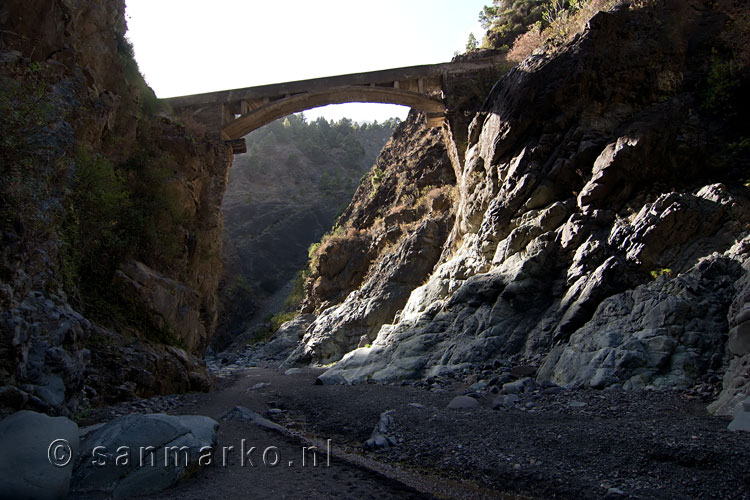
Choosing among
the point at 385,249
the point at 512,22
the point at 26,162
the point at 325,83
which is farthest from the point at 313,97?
the point at 26,162

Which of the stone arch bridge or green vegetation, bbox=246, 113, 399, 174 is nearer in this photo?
the stone arch bridge

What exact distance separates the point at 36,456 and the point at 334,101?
1945 cm

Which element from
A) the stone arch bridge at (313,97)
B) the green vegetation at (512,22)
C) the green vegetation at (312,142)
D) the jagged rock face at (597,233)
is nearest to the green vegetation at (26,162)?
the jagged rock face at (597,233)

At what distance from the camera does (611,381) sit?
674 cm

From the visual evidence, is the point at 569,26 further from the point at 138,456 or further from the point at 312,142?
the point at 312,142

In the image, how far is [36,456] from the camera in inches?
141

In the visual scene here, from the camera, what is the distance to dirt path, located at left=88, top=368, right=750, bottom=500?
12.3ft

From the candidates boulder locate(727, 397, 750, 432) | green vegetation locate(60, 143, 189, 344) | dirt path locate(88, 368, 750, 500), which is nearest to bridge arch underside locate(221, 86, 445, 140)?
green vegetation locate(60, 143, 189, 344)

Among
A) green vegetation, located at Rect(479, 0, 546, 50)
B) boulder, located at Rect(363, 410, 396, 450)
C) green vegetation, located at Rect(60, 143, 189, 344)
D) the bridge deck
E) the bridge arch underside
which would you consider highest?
green vegetation, located at Rect(479, 0, 546, 50)

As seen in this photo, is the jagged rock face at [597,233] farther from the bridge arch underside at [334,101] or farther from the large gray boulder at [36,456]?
the large gray boulder at [36,456]

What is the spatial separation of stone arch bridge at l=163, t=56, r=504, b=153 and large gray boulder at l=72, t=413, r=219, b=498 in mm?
18108

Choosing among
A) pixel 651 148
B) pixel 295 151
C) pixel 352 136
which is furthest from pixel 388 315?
pixel 352 136

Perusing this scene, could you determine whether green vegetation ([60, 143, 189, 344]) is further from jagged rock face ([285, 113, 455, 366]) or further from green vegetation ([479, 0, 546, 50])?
green vegetation ([479, 0, 546, 50])

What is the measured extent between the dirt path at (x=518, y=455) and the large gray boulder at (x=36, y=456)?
2.48ft
